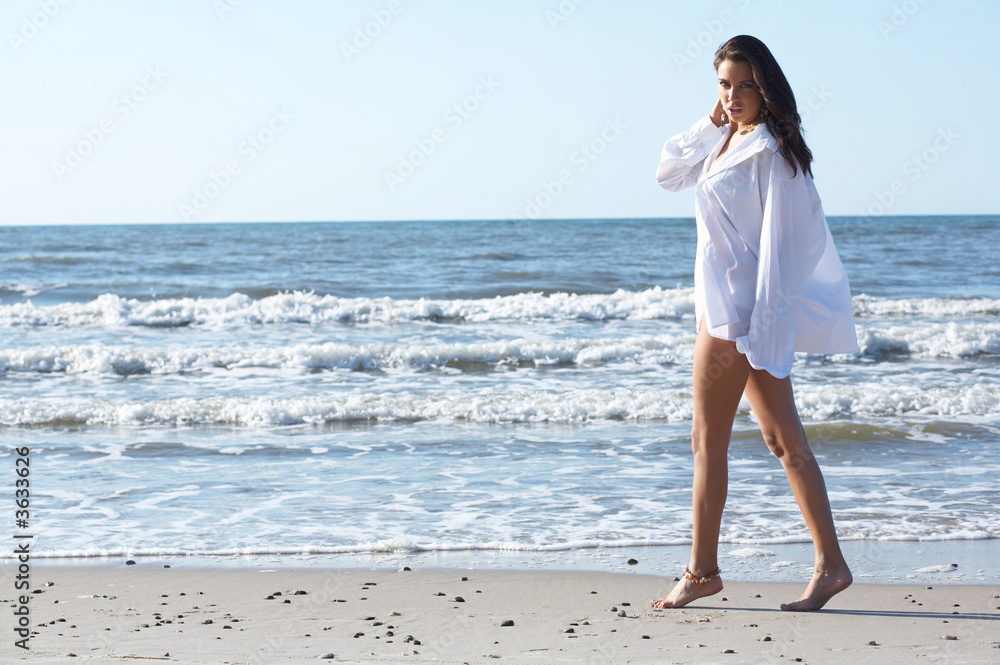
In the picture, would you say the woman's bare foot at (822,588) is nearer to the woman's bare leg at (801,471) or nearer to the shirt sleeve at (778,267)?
the woman's bare leg at (801,471)

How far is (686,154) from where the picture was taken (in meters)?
2.80

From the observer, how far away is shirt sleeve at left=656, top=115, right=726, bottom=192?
2.78m

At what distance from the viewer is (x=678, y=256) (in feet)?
87.2

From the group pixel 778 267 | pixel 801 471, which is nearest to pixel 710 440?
pixel 801 471

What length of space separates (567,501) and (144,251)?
26.5 meters

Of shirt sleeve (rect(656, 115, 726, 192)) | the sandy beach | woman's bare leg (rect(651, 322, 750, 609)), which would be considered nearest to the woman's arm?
shirt sleeve (rect(656, 115, 726, 192))

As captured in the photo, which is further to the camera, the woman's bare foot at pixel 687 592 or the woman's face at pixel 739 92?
the woman's bare foot at pixel 687 592

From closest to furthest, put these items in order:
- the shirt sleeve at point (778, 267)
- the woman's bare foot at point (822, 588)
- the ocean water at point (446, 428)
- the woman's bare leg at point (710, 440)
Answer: the shirt sleeve at point (778, 267), the woman's bare leg at point (710, 440), the woman's bare foot at point (822, 588), the ocean water at point (446, 428)

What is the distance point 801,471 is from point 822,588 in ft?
1.39

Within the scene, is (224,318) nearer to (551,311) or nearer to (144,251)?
(551,311)

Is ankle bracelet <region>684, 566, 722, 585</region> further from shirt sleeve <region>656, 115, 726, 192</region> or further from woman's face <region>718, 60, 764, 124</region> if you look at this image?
woman's face <region>718, 60, 764, 124</region>

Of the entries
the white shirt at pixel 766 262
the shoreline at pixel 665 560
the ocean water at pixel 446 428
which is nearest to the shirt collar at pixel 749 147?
the white shirt at pixel 766 262

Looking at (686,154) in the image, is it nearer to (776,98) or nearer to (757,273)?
(776,98)

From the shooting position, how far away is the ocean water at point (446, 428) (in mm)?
4266
